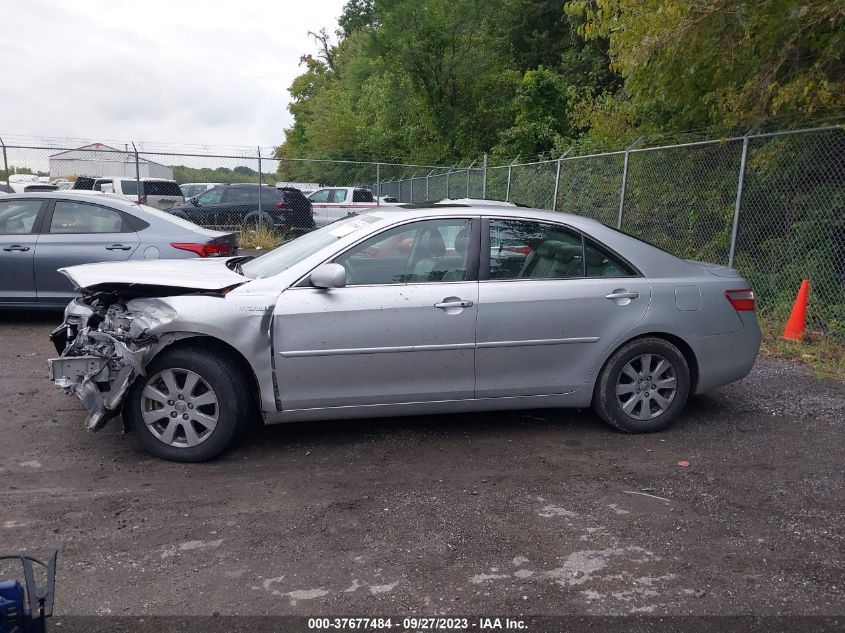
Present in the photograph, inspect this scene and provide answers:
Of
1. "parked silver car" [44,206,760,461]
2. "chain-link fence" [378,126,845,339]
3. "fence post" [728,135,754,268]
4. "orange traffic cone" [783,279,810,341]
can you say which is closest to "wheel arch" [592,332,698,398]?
"parked silver car" [44,206,760,461]

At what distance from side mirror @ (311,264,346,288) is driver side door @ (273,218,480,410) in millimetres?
95

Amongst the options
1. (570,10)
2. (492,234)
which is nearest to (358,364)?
(492,234)

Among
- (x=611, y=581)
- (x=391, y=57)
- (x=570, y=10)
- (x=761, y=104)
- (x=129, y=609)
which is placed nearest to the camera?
(x=129, y=609)

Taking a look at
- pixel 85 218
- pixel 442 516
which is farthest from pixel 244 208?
pixel 442 516

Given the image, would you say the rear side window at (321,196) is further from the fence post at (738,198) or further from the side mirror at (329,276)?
the side mirror at (329,276)

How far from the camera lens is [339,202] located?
21797 mm

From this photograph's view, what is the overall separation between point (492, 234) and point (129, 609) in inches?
125

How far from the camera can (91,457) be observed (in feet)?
14.6

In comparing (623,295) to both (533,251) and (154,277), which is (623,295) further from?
(154,277)

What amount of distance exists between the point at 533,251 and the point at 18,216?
6.26 m

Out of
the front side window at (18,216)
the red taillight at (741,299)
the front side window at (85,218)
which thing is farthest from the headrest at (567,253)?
the front side window at (18,216)

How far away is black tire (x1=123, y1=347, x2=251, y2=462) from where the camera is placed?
4.27 metres

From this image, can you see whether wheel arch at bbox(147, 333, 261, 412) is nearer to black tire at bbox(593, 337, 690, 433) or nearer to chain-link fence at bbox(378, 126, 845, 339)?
black tire at bbox(593, 337, 690, 433)

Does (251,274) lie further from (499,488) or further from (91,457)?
(499,488)
